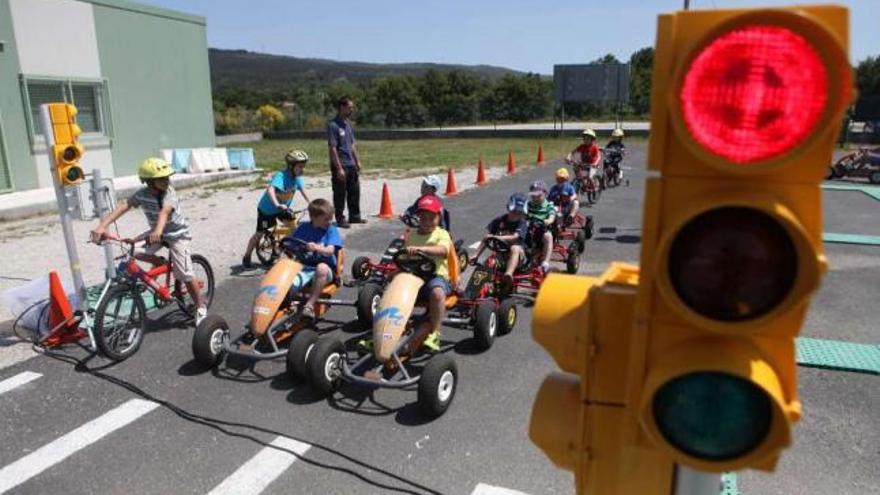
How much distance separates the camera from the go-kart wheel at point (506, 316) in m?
6.12

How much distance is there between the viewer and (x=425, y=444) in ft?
13.9

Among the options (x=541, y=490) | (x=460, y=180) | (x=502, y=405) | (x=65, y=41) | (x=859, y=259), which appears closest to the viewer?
(x=541, y=490)

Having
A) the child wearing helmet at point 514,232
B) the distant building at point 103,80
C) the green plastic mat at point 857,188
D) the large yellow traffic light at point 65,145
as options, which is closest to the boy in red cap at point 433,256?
the child wearing helmet at point 514,232

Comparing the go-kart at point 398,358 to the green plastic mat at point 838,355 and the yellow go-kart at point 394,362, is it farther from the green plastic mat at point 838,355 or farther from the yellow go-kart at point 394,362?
the green plastic mat at point 838,355

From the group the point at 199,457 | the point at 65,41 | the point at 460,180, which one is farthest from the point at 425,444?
the point at 65,41

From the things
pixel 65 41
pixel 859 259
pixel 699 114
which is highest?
pixel 65 41

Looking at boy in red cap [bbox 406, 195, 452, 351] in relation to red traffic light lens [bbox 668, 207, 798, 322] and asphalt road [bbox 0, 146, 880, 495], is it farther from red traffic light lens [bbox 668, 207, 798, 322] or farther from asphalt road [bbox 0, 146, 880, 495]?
red traffic light lens [bbox 668, 207, 798, 322]

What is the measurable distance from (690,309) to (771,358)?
16cm

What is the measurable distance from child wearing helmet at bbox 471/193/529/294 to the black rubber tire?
3106 millimetres

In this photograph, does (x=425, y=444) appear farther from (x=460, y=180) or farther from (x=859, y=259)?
(x=460, y=180)

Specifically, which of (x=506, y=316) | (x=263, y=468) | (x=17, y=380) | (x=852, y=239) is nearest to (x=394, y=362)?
(x=263, y=468)

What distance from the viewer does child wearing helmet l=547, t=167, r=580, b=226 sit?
9367 mm

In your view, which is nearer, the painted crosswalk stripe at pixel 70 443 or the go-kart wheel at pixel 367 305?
the painted crosswalk stripe at pixel 70 443

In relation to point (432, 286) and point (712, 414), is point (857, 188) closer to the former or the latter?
point (432, 286)
